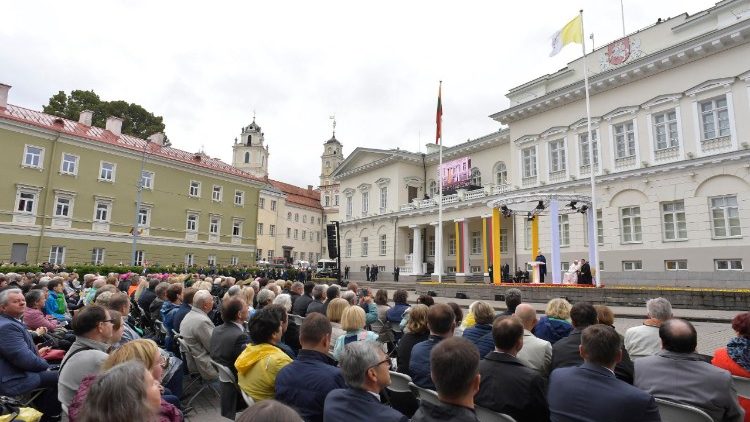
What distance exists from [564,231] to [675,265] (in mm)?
6003

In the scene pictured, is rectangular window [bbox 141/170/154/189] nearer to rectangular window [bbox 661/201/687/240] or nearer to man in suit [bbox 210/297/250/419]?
man in suit [bbox 210/297/250/419]

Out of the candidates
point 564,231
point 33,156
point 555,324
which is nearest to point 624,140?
point 564,231

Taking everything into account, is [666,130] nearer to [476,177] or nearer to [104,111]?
[476,177]

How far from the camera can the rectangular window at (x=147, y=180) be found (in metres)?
35.4

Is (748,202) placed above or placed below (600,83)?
below

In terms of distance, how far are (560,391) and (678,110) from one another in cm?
2373

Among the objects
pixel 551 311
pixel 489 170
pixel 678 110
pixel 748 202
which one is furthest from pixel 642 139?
pixel 551 311

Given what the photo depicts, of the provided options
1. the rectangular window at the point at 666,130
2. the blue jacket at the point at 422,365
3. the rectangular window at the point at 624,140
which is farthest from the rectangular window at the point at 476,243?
the blue jacket at the point at 422,365

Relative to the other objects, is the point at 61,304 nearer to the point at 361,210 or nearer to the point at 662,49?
the point at 662,49

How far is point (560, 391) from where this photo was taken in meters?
2.95

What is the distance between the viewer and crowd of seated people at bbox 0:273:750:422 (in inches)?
93.8

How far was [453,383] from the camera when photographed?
2.36 m

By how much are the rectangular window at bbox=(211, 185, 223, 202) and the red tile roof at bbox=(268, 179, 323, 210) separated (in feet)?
82.4

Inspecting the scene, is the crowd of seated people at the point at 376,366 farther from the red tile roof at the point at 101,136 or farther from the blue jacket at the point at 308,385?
the red tile roof at the point at 101,136
